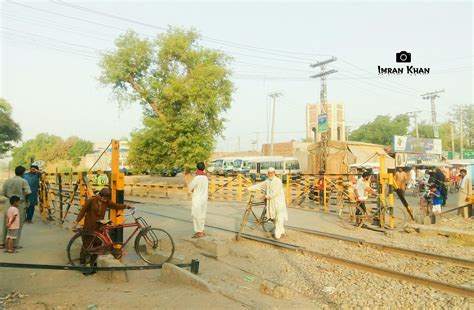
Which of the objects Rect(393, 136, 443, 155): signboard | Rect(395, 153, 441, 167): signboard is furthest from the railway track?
Rect(393, 136, 443, 155): signboard

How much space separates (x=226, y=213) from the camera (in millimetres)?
14336

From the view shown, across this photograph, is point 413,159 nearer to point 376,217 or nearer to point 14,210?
point 376,217

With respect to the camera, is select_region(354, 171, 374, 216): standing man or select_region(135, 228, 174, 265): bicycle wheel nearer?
select_region(135, 228, 174, 265): bicycle wheel

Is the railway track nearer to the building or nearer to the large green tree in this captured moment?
the building

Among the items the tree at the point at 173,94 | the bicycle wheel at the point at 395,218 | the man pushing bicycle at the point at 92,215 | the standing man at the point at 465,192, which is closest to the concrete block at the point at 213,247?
the man pushing bicycle at the point at 92,215

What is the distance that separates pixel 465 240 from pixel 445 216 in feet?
15.4

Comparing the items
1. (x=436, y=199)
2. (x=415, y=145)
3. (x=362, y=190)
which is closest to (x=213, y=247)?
(x=362, y=190)

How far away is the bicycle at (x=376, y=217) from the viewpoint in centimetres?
1078

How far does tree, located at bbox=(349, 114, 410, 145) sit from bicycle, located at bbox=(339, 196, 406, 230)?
54.0 meters

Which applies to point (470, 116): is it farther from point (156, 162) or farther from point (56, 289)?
point (56, 289)

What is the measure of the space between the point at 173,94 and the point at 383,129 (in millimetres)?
49187

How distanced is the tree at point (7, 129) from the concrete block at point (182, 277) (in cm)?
2988

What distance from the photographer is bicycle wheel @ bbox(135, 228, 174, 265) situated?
22.6 ft

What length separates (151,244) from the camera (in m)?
7.02
